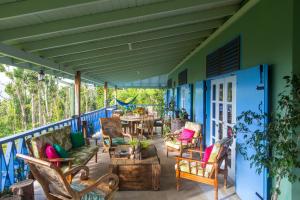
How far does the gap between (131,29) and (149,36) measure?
0.84 m

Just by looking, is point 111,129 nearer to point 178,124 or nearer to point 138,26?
point 178,124

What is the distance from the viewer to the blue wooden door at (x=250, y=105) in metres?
2.60

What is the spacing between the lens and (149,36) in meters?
4.25

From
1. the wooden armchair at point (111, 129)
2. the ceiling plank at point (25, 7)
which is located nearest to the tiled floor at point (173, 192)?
the wooden armchair at point (111, 129)

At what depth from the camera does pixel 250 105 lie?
9.85 ft

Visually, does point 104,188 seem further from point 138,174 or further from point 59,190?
point 138,174

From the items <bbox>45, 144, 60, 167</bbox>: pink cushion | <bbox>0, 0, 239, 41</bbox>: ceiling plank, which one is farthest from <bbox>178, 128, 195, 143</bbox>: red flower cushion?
<bbox>0, 0, 239, 41</bbox>: ceiling plank

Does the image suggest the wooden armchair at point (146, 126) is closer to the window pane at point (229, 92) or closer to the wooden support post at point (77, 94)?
the wooden support post at point (77, 94)

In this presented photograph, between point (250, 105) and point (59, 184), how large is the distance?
258 centimetres

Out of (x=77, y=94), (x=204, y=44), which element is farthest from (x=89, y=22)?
(x=77, y=94)

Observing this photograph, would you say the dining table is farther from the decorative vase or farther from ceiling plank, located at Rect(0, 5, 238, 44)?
ceiling plank, located at Rect(0, 5, 238, 44)

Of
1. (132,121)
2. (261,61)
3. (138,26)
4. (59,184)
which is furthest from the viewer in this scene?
(132,121)

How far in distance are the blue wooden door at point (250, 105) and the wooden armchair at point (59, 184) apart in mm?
1790

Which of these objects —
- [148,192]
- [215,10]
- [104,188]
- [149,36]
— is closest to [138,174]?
[148,192]
